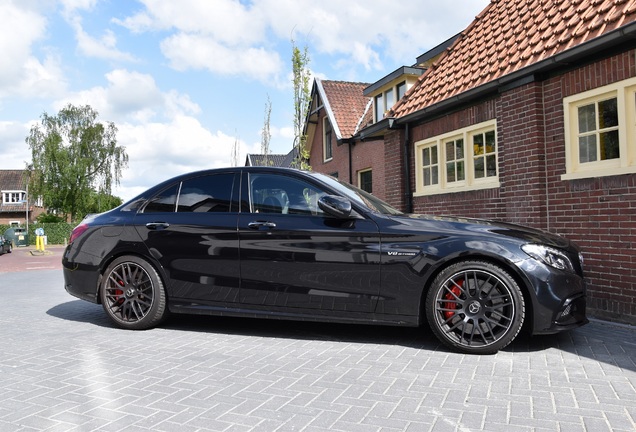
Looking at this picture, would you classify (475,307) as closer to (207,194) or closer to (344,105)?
(207,194)

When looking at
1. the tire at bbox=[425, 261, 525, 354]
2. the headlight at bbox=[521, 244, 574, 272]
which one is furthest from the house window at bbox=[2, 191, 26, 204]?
the headlight at bbox=[521, 244, 574, 272]

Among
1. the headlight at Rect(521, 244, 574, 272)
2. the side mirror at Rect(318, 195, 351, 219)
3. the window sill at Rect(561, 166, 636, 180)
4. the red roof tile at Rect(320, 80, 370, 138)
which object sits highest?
the red roof tile at Rect(320, 80, 370, 138)

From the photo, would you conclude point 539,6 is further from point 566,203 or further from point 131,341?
point 131,341

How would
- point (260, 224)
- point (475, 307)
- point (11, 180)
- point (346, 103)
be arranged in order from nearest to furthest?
point (475, 307), point (260, 224), point (346, 103), point (11, 180)

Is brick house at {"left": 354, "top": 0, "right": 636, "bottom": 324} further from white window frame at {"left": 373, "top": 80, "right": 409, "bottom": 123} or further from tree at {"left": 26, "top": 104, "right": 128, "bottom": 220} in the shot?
tree at {"left": 26, "top": 104, "right": 128, "bottom": 220}

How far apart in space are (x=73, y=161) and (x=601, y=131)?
4781 cm

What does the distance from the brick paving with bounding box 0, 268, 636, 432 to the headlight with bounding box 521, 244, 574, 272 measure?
739 millimetres

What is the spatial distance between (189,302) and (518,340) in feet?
10.4

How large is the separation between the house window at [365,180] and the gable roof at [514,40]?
6.75m

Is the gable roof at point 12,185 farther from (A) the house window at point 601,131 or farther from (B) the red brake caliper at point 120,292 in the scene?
(A) the house window at point 601,131

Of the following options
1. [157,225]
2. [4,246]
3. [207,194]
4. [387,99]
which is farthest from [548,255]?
[4,246]

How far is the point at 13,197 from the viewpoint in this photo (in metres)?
59.7

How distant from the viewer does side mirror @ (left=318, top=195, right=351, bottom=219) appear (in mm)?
4543

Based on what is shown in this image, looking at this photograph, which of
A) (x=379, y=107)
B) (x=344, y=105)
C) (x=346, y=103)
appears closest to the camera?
(x=379, y=107)
